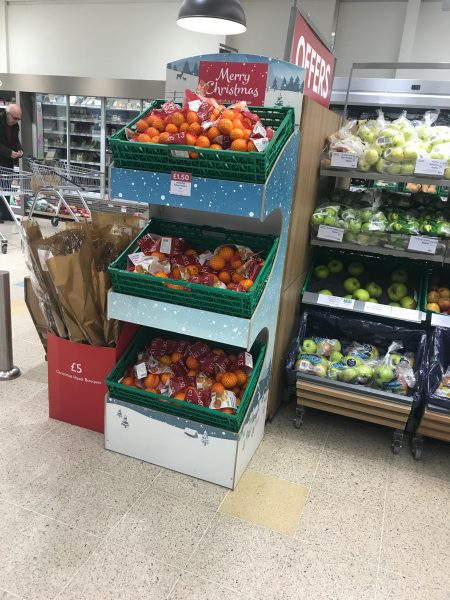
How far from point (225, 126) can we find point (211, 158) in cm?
14

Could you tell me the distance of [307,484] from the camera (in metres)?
2.32

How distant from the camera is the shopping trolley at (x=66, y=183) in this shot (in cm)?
625

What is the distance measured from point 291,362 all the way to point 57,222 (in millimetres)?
5332

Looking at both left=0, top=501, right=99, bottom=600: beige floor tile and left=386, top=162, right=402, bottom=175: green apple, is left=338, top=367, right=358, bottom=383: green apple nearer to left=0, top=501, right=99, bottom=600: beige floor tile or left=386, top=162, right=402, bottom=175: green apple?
left=386, top=162, right=402, bottom=175: green apple

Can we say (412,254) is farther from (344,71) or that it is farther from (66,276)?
(344,71)

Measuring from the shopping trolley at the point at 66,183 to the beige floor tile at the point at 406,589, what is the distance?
16.6ft

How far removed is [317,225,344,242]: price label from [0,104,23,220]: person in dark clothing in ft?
18.5

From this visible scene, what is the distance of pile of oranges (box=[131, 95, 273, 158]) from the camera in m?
1.87

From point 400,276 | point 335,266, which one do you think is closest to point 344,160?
point 335,266

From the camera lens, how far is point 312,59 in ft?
8.45

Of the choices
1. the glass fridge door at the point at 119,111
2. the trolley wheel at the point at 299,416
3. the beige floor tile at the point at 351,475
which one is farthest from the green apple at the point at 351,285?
the glass fridge door at the point at 119,111

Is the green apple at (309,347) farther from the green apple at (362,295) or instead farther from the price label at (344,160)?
the price label at (344,160)

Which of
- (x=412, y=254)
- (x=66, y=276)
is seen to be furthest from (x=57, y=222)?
(x=412, y=254)

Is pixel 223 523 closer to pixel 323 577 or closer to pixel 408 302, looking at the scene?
pixel 323 577
